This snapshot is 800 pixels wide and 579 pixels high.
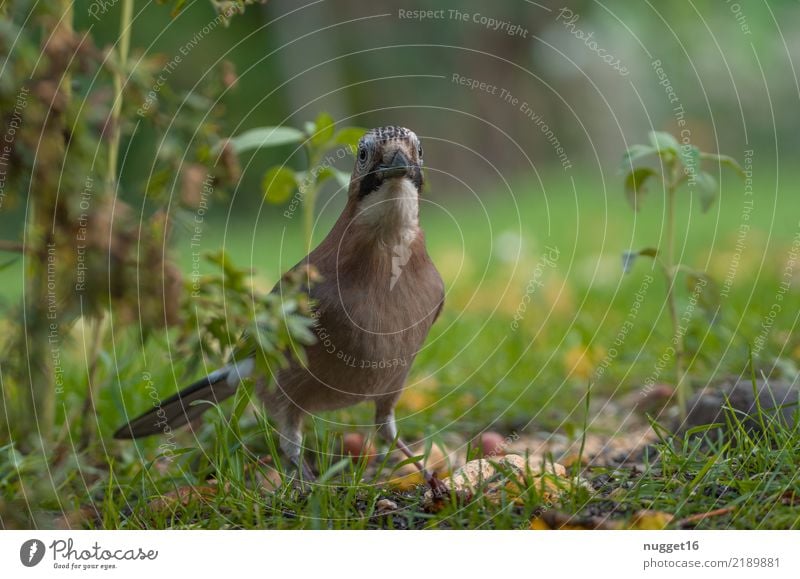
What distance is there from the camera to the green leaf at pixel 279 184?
11.5 feet

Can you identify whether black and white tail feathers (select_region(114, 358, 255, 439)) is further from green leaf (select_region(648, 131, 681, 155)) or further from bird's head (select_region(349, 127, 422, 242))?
green leaf (select_region(648, 131, 681, 155))

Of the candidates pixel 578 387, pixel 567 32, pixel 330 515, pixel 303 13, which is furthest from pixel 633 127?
pixel 330 515

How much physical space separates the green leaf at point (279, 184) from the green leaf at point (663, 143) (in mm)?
1244

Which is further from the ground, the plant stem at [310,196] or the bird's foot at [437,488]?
the plant stem at [310,196]

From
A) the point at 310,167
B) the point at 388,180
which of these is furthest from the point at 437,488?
the point at 310,167

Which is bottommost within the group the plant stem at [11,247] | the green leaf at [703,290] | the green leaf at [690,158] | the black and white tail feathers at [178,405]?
the black and white tail feathers at [178,405]

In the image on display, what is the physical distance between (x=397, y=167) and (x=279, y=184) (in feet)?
2.41

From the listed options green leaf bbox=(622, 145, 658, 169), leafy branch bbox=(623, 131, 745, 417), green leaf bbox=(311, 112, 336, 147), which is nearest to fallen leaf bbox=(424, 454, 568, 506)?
leafy branch bbox=(623, 131, 745, 417)

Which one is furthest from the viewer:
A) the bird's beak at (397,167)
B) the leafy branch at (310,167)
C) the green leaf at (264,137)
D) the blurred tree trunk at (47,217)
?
the leafy branch at (310,167)

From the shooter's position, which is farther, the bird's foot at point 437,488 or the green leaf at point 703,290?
the green leaf at point 703,290

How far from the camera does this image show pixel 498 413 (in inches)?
168

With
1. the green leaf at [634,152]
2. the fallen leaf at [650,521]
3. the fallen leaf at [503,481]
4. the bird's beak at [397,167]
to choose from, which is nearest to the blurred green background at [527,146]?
the bird's beak at [397,167]

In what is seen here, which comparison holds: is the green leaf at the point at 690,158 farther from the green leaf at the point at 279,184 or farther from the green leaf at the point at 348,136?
the green leaf at the point at 279,184
